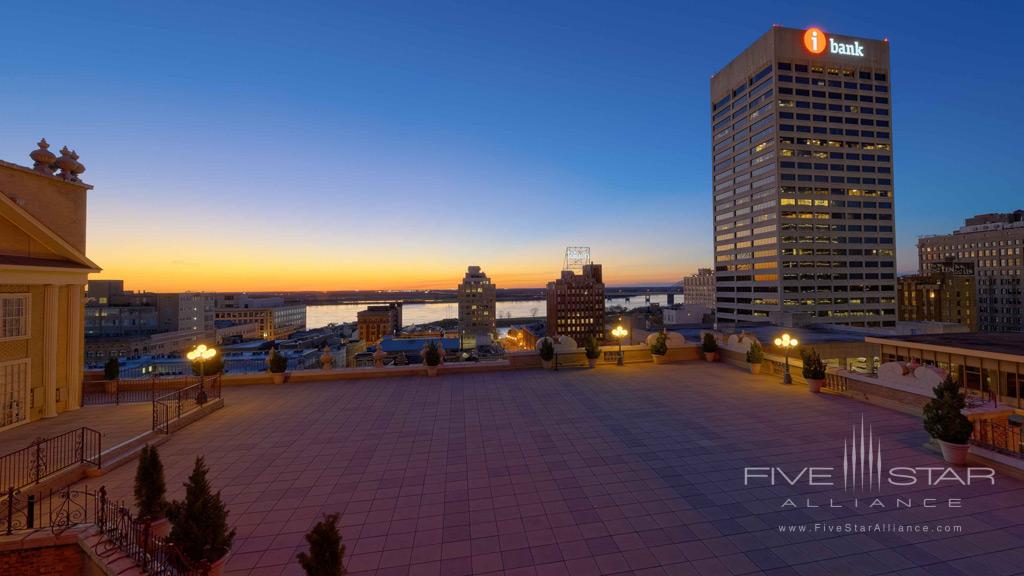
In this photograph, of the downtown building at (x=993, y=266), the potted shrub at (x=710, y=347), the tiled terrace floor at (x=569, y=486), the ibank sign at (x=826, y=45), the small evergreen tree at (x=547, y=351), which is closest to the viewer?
the tiled terrace floor at (x=569, y=486)

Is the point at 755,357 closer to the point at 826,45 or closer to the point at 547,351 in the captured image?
the point at 547,351

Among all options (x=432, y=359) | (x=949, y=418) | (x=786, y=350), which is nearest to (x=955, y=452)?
(x=949, y=418)

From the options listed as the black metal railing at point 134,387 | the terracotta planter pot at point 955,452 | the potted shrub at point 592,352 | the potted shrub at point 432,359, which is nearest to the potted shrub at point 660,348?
the potted shrub at point 592,352

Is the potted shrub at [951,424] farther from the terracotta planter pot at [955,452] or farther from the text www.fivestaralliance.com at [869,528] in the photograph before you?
the text www.fivestaralliance.com at [869,528]

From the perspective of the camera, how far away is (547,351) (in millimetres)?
23031

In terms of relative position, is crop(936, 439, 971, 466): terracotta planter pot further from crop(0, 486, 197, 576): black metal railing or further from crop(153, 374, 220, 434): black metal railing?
crop(153, 374, 220, 434): black metal railing

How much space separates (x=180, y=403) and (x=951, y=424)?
21.7 metres

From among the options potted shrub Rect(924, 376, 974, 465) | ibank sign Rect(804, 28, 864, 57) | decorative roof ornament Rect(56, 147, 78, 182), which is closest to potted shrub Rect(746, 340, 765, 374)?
potted shrub Rect(924, 376, 974, 465)

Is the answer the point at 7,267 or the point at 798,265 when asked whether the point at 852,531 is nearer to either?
the point at 7,267

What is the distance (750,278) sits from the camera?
127750mm

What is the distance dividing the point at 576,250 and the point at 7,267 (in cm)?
13425

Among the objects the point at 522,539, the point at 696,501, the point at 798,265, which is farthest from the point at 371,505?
the point at 798,265

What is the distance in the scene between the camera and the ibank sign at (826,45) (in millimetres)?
117812

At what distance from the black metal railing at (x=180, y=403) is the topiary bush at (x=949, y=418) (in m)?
21.0
